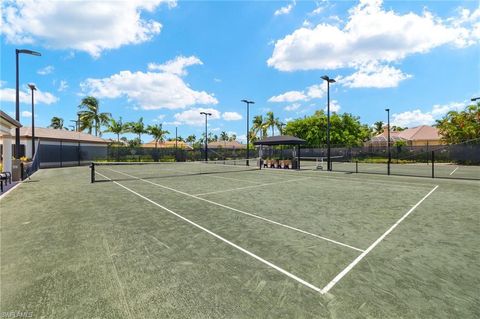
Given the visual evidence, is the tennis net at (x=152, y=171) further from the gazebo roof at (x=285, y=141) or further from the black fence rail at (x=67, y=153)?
the black fence rail at (x=67, y=153)

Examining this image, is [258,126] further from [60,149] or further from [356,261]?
[356,261]

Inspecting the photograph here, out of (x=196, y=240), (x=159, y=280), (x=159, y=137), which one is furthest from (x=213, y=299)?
(x=159, y=137)

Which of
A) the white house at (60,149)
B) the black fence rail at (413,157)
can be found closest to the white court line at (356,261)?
the black fence rail at (413,157)

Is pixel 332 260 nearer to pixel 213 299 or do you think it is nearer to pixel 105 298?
pixel 213 299

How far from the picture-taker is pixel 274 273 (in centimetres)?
413

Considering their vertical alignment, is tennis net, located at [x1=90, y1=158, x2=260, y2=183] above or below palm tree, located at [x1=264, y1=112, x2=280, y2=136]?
below

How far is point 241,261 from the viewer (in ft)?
15.0

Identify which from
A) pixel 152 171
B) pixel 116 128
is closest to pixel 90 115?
pixel 116 128

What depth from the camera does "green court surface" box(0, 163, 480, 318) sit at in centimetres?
329

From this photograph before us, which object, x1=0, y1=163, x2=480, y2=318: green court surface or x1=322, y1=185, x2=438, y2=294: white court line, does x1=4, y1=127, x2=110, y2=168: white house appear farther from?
x1=322, y1=185, x2=438, y2=294: white court line

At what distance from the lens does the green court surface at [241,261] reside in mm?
3287

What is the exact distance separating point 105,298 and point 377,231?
20.0ft

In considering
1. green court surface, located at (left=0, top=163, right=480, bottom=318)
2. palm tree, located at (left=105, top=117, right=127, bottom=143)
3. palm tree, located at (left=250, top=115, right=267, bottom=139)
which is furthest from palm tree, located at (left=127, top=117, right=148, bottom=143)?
green court surface, located at (left=0, top=163, right=480, bottom=318)

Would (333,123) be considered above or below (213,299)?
above
